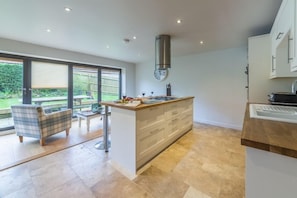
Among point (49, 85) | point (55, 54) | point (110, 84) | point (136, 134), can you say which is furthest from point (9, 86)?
point (136, 134)

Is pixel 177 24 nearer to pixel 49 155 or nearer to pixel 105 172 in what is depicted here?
pixel 105 172

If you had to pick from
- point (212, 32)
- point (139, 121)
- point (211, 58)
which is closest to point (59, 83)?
point (139, 121)

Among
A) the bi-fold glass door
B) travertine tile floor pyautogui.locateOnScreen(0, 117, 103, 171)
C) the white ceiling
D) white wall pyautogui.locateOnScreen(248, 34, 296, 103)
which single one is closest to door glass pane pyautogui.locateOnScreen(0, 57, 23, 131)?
the bi-fold glass door

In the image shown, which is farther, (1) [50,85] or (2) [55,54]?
(1) [50,85]

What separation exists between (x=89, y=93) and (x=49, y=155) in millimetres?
3178

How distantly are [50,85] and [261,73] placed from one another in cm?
526

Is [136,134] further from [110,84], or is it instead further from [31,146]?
[110,84]

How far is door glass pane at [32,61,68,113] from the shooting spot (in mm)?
4066

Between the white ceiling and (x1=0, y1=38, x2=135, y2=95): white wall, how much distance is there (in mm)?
193

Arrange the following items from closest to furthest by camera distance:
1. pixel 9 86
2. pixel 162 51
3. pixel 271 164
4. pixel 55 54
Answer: pixel 271 164 < pixel 162 51 < pixel 9 86 < pixel 55 54

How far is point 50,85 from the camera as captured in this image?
4309 mm

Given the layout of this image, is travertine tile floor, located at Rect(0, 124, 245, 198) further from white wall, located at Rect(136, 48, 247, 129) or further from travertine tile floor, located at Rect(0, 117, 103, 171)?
white wall, located at Rect(136, 48, 247, 129)

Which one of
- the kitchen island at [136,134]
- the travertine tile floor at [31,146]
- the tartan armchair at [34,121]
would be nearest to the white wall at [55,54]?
the tartan armchair at [34,121]

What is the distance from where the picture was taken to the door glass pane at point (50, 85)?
13.3 ft
